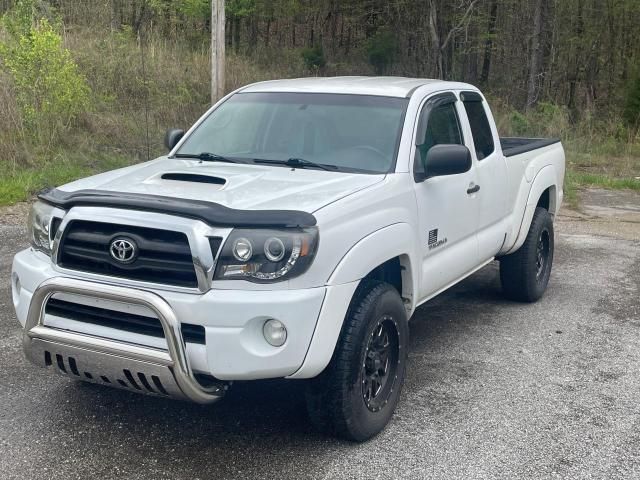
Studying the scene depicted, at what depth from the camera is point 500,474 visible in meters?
3.72

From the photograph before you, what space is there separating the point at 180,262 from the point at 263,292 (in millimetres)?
392

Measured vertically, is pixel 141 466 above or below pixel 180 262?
below

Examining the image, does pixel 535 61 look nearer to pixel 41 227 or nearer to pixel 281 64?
pixel 281 64

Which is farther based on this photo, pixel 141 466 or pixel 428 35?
pixel 428 35

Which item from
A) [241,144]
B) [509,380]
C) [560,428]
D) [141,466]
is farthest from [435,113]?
[141,466]

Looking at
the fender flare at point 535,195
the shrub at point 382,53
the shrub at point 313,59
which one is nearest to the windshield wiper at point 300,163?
the fender flare at point 535,195

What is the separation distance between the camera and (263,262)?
138 inches

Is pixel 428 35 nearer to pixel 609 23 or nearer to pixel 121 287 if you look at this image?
pixel 609 23

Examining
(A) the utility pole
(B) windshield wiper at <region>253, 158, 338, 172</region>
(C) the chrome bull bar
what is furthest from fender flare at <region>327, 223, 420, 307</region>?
(A) the utility pole

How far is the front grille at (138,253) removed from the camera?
3.51 m

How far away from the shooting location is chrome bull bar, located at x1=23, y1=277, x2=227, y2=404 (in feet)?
11.1

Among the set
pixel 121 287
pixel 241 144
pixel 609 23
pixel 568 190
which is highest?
pixel 609 23

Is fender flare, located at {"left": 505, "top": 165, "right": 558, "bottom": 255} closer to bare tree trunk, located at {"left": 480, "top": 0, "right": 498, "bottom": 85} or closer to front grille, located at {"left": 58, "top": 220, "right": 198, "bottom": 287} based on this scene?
front grille, located at {"left": 58, "top": 220, "right": 198, "bottom": 287}

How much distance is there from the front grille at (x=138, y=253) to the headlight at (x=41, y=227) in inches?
9.4
